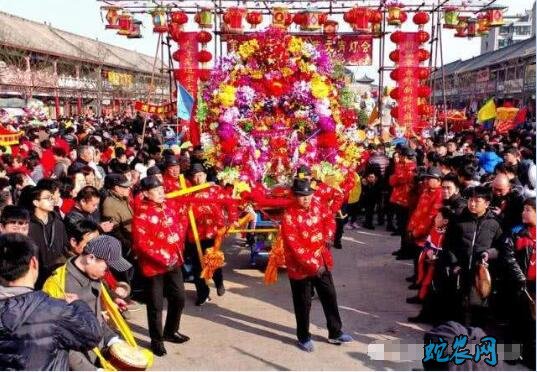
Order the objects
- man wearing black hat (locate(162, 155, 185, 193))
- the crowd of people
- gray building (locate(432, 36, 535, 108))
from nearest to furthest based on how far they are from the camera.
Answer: the crowd of people < man wearing black hat (locate(162, 155, 185, 193)) < gray building (locate(432, 36, 535, 108))

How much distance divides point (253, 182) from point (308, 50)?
1.80 meters

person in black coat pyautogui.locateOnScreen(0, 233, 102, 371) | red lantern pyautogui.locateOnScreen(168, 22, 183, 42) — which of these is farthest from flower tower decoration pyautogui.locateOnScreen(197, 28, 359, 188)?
red lantern pyautogui.locateOnScreen(168, 22, 183, 42)

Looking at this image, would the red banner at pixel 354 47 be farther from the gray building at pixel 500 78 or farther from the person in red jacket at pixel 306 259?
the gray building at pixel 500 78

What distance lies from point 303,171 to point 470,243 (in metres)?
2.43

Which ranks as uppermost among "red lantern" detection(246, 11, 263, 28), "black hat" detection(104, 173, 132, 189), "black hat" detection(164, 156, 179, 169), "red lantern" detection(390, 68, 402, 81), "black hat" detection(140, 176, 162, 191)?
"red lantern" detection(246, 11, 263, 28)

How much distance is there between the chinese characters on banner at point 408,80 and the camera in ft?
45.5

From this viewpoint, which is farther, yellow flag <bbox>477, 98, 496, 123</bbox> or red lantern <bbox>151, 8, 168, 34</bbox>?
red lantern <bbox>151, 8, 168, 34</bbox>

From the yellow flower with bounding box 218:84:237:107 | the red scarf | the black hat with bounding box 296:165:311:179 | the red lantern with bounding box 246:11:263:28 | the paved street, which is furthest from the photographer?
the red lantern with bounding box 246:11:263:28

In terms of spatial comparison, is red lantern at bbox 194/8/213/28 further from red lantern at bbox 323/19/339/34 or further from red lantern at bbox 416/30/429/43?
red lantern at bbox 416/30/429/43

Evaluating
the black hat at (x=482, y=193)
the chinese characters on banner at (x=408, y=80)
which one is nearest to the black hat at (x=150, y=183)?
the black hat at (x=482, y=193)

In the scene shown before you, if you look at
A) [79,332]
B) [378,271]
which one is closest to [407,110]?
[378,271]

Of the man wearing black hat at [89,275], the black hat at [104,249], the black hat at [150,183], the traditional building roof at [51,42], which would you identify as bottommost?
the man wearing black hat at [89,275]

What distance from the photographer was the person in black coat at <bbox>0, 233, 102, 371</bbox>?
2277 mm

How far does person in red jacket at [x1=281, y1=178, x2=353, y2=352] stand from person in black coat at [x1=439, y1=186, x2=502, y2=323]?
109 cm
